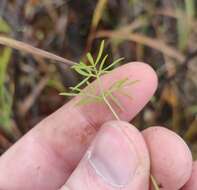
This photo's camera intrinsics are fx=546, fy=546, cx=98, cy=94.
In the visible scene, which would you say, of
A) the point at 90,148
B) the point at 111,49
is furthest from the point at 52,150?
the point at 111,49

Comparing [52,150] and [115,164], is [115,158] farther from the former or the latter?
[52,150]

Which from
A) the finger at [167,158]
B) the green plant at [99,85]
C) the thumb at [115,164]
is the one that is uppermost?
the green plant at [99,85]

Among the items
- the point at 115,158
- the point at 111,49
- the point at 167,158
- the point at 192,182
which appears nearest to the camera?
the point at 115,158

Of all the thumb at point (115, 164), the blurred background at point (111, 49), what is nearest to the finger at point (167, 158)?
the thumb at point (115, 164)

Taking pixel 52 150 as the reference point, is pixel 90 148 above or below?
above

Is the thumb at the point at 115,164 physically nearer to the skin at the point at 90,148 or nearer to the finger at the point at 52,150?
the skin at the point at 90,148

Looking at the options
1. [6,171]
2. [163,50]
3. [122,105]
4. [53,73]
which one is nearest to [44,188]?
[6,171]

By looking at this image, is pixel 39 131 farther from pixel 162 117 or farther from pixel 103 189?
pixel 162 117
